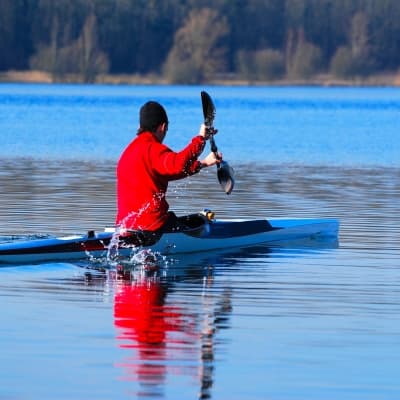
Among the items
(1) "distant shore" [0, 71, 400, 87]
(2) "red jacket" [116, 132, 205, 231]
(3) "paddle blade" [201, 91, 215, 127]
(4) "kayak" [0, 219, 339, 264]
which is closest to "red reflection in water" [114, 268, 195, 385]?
(4) "kayak" [0, 219, 339, 264]

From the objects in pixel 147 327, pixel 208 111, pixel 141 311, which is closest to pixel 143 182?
pixel 208 111

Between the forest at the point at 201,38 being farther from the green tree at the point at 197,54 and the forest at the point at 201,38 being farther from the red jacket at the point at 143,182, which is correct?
the red jacket at the point at 143,182

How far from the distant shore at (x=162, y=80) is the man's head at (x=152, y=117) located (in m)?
123

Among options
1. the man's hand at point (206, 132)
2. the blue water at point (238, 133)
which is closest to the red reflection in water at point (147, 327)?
the man's hand at point (206, 132)

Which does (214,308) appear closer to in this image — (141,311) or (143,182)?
(141,311)

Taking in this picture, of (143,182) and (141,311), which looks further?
(143,182)

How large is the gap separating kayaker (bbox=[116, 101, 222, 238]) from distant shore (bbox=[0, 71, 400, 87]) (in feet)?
403

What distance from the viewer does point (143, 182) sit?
15.0 metres

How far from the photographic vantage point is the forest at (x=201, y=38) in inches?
5443

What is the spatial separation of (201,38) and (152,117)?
125 m

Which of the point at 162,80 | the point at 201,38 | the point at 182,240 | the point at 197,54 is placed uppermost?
the point at 182,240

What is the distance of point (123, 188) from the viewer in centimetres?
1512

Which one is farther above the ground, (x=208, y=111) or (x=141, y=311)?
(x=208, y=111)

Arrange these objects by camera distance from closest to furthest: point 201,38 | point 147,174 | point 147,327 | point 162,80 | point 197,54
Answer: point 147,327 < point 147,174 < point 197,54 < point 201,38 < point 162,80
